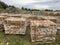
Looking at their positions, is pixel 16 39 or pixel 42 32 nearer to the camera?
pixel 42 32

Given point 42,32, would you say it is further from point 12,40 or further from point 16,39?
point 12,40

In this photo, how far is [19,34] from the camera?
758 centimetres

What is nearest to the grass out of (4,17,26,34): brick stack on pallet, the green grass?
the green grass

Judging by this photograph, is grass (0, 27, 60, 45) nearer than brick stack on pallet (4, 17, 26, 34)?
Yes

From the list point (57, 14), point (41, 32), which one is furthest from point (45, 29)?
point (57, 14)

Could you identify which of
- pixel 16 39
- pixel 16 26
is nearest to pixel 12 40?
pixel 16 39

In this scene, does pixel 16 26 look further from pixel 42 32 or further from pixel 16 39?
pixel 42 32

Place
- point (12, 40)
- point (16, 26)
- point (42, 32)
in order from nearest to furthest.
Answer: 1. point (42, 32)
2. point (12, 40)
3. point (16, 26)

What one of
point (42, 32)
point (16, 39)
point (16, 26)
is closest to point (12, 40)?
point (16, 39)

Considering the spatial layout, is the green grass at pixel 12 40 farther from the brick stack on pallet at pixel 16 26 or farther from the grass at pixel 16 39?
the brick stack on pallet at pixel 16 26

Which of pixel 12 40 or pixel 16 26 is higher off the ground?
pixel 16 26

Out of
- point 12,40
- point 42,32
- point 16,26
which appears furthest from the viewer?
point 16,26

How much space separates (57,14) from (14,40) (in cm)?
316

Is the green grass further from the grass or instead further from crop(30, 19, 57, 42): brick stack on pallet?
crop(30, 19, 57, 42): brick stack on pallet
